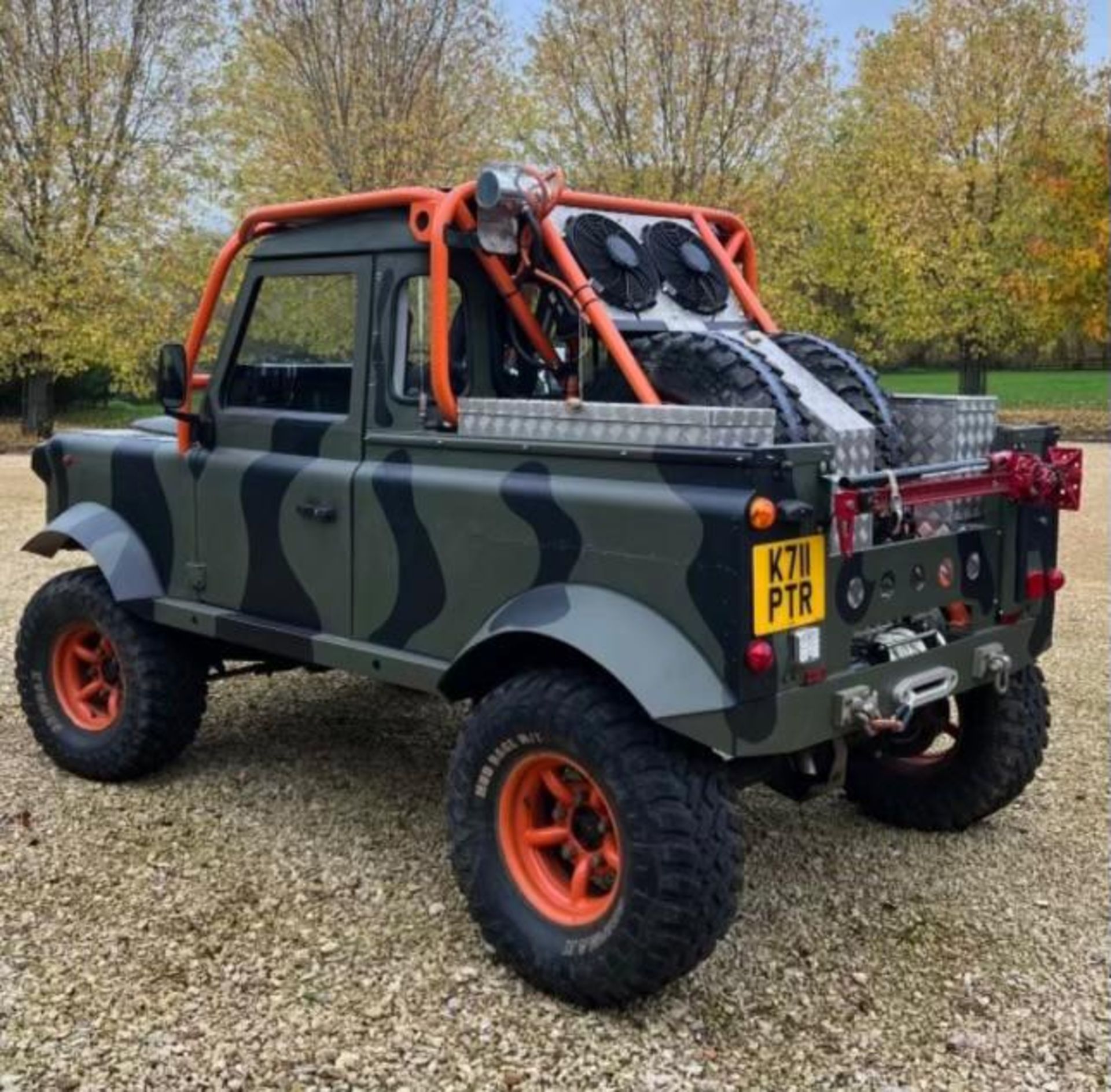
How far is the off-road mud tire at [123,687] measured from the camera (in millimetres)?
4711

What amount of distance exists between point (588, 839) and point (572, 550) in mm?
781

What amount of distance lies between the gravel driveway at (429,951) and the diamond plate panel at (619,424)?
1418 millimetres

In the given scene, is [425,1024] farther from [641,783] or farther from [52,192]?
[52,192]

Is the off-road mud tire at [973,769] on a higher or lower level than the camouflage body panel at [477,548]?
lower

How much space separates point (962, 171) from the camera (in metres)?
24.4

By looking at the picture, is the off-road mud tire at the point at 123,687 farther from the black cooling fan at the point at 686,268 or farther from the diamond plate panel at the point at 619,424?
the black cooling fan at the point at 686,268

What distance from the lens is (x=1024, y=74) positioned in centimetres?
2375

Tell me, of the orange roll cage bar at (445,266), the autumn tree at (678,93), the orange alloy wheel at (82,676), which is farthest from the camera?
the autumn tree at (678,93)

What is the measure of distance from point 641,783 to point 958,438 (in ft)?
5.17

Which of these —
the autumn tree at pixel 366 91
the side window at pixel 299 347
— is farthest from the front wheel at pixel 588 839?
the autumn tree at pixel 366 91

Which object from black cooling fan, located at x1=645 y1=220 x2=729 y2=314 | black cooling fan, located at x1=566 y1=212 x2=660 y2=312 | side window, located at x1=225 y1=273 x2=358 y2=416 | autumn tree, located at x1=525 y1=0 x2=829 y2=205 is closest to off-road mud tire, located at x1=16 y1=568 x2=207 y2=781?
side window, located at x1=225 y1=273 x2=358 y2=416

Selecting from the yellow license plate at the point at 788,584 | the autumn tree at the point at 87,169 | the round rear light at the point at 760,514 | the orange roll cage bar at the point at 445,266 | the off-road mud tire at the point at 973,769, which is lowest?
the off-road mud tire at the point at 973,769

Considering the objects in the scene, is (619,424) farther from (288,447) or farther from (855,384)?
(288,447)

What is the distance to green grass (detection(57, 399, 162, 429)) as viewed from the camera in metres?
25.3
